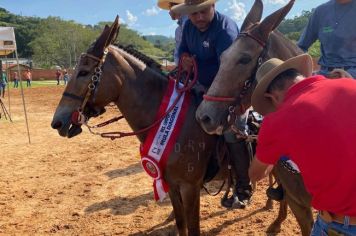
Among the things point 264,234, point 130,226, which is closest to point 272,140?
point 264,234

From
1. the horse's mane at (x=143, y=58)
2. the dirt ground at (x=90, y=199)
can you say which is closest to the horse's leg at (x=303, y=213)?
the dirt ground at (x=90, y=199)

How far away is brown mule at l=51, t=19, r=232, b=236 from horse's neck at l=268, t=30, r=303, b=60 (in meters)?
1.13

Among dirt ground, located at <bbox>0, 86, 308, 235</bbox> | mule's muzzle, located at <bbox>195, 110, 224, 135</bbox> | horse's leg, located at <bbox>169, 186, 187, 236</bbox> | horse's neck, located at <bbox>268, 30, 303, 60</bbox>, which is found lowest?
dirt ground, located at <bbox>0, 86, 308, 235</bbox>

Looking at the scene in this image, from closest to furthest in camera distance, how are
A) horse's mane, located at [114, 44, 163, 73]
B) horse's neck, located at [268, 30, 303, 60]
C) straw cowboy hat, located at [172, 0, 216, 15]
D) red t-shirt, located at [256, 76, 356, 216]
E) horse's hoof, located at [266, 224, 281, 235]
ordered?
red t-shirt, located at [256, 76, 356, 216] → horse's neck, located at [268, 30, 303, 60] → straw cowboy hat, located at [172, 0, 216, 15] → horse's mane, located at [114, 44, 163, 73] → horse's hoof, located at [266, 224, 281, 235]

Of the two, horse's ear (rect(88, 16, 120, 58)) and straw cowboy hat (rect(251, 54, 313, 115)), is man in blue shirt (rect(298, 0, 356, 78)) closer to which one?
straw cowboy hat (rect(251, 54, 313, 115))

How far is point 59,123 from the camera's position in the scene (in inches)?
156

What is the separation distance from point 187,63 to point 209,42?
0.33 m

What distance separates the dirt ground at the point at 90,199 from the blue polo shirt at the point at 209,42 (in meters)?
2.38

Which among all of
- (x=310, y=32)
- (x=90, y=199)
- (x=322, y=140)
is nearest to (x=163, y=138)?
(x=310, y=32)

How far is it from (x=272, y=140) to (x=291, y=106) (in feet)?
0.70

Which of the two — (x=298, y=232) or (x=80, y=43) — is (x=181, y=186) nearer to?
(x=298, y=232)

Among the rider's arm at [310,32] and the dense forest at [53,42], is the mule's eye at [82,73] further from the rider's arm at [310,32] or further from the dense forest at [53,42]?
the dense forest at [53,42]

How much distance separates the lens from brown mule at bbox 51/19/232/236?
3.89m

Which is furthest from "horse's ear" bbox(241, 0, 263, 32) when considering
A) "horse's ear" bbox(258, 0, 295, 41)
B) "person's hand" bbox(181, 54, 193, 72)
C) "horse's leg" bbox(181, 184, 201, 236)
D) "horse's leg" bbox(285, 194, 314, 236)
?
"horse's leg" bbox(181, 184, 201, 236)
